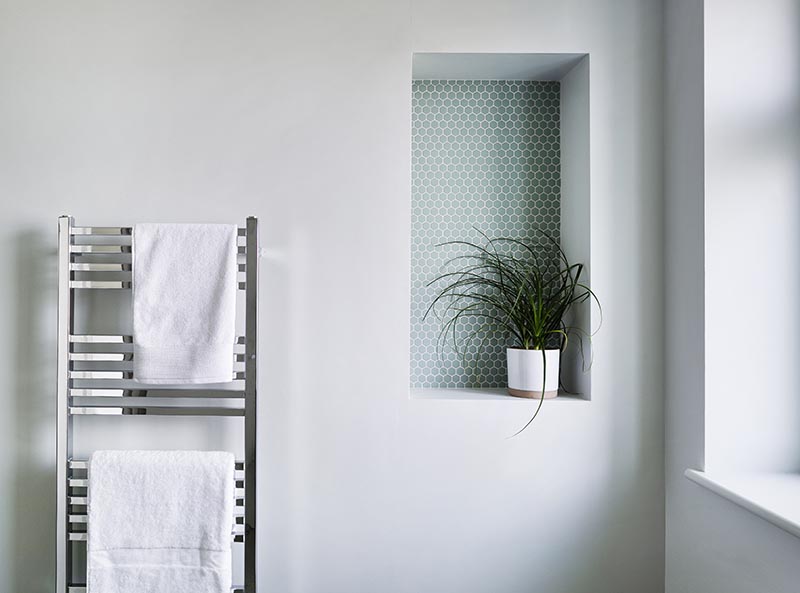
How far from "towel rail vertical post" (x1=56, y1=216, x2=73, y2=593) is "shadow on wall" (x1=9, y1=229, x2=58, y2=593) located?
0.10 m

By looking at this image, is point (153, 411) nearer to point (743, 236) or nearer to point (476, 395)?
point (476, 395)

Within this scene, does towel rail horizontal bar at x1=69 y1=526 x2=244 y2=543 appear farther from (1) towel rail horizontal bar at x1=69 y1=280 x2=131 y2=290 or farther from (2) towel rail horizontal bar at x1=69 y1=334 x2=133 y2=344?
(1) towel rail horizontal bar at x1=69 y1=280 x2=131 y2=290

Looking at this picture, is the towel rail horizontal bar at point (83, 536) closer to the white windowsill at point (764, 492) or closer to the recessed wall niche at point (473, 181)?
the recessed wall niche at point (473, 181)

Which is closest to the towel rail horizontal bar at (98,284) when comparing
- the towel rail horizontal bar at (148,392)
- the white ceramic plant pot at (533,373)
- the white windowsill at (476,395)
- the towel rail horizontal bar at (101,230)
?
the towel rail horizontal bar at (101,230)

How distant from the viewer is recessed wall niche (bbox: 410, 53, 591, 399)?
1722 mm

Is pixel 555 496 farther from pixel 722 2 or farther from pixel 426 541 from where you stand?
pixel 722 2

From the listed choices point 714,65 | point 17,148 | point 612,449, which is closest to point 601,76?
point 714,65

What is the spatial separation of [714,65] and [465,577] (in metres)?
1.47

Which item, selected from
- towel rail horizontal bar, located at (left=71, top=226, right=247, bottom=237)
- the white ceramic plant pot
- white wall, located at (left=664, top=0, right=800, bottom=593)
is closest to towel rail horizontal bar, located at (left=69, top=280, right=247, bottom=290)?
towel rail horizontal bar, located at (left=71, top=226, right=247, bottom=237)

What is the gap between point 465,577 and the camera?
4.88 ft

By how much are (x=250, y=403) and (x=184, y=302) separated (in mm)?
309

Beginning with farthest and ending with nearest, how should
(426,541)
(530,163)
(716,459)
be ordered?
(530,163)
(426,541)
(716,459)

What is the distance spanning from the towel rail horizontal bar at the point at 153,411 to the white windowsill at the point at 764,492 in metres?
1.16

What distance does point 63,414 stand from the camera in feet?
4.59
